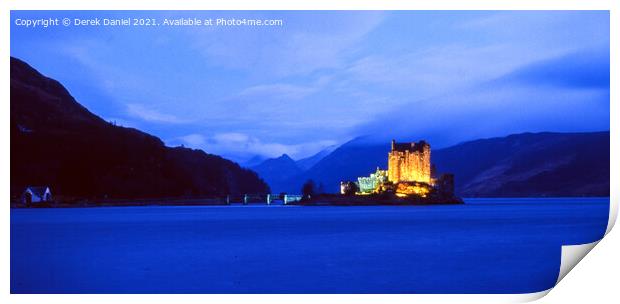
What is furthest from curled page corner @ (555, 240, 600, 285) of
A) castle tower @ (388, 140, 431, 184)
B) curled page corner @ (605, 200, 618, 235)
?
castle tower @ (388, 140, 431, 184)

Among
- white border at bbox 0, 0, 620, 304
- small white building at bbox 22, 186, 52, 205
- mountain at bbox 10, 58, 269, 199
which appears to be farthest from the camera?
mountain at bbox 10, 58, 269, 199

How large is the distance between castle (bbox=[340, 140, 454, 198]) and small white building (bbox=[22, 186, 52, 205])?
20087mm

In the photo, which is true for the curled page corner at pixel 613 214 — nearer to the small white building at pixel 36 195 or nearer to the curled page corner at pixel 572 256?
the curled page corner at pixel 572 256

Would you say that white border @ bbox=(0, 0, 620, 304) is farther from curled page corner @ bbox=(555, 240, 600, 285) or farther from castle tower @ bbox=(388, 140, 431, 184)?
castle tower @ bbox=(388, 140, 431, 184)

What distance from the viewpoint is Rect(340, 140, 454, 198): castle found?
46906 mm

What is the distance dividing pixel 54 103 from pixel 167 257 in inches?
1767

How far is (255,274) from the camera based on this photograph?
1285cm

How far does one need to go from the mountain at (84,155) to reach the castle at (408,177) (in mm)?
15112

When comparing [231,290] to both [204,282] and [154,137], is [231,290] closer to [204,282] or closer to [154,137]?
[204,282]

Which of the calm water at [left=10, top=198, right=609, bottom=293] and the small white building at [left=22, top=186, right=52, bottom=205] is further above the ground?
the small white building at [left=22, top=186, right=52, bottom=205]

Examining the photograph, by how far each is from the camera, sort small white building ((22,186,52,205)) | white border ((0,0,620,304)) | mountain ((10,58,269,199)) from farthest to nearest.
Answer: mountain ((10,58,269,199)) → small white building ((22,186,52,205)) → white border ((0,0,620,304))

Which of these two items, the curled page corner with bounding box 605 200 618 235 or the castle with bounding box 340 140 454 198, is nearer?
the curled page corner with bounding box 605 200 618 235

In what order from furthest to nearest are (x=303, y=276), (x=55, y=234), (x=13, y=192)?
1. (x=13, y=192)
2. (x=55, y=234)
3. (x=303, y=276)

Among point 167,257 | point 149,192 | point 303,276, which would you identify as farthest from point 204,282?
point 149,192
